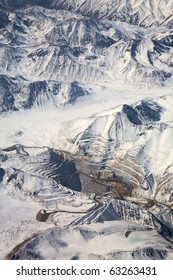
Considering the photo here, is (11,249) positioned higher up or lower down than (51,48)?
lower down

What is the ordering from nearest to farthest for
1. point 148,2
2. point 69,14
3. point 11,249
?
point 11,249
point 69,14
point 148,2

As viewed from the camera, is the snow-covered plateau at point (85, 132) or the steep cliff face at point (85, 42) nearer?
the snow-covered plateau at point (85, 132)

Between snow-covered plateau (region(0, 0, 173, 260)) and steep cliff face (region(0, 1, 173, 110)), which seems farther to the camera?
steep cliff face (region(0, 1, 173, 110))

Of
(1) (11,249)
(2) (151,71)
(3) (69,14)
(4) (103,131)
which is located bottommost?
(1) (11,249)

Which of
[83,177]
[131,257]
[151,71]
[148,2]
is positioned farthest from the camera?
Answer: [148,2]

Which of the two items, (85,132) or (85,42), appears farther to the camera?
(85,42)

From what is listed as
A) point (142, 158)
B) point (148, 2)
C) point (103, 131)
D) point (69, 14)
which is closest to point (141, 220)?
point (142, 158)

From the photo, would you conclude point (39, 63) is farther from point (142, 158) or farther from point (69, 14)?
point (142, 158)

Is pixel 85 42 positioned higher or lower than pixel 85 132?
higher
